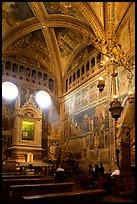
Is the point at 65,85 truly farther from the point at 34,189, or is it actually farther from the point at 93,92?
→ the point at 34,189

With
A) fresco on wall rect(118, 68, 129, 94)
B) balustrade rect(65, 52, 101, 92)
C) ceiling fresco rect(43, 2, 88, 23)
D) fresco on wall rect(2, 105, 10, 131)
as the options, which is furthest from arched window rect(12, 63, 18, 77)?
fresco on wall rect(118, 68, 129, 94)

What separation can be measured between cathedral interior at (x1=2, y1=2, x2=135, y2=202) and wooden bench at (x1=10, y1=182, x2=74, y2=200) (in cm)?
559

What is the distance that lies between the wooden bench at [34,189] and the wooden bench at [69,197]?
53.2 inches

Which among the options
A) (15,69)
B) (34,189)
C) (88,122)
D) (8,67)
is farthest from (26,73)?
(34,189)

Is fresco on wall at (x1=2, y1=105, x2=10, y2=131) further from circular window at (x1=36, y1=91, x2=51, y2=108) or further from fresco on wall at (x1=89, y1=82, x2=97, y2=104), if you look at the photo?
fresco on wall at (x1=89, y1=82, x2=97, y2=104)

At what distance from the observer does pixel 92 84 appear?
16422 millimetres

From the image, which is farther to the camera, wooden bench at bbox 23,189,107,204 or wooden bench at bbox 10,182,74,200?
wooden bench at bbox 10,182,74,200

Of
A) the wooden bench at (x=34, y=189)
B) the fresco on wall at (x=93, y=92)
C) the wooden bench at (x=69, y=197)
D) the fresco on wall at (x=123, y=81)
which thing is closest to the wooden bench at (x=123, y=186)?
the wooden bench at (x=34, y=189)

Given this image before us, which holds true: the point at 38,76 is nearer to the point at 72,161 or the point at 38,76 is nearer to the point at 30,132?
the point at 30,132

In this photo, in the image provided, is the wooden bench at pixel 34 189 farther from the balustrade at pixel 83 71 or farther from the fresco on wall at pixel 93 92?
the balustrade at pixel 83 71

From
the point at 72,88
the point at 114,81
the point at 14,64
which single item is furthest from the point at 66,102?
the point at 114,81

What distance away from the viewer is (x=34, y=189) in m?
7.10

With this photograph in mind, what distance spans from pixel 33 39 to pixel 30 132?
25.6ft

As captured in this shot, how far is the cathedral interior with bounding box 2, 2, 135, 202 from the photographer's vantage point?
43.5 ft
